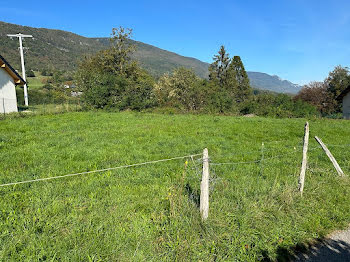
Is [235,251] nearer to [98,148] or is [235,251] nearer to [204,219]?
[204,219]

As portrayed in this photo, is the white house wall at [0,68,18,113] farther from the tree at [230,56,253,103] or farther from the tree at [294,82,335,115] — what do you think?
the tree at [230,56,253,103]

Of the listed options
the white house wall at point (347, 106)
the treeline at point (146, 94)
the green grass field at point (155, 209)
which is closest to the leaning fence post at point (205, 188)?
the green grass field at point (155, 209)

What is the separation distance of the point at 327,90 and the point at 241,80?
17239 millimetres

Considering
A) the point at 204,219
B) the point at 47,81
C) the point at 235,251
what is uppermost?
the point at 47,81

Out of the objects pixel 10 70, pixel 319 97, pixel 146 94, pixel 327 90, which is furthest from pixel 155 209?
pixel 327 90

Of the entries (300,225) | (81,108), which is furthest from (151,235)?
(81,108)

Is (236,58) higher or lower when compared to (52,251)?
higher

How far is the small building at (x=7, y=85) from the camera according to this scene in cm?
1913

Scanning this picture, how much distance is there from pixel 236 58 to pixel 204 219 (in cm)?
5304

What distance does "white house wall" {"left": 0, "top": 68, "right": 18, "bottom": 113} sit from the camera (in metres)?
19.3

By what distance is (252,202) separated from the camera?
4.19m

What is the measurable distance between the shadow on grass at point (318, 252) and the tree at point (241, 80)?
49279 millimetres

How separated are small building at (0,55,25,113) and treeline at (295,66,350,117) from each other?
125 ft

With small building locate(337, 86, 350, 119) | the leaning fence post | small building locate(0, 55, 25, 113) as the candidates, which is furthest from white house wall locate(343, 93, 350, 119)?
small building locate(0, 55, 25, 113)
